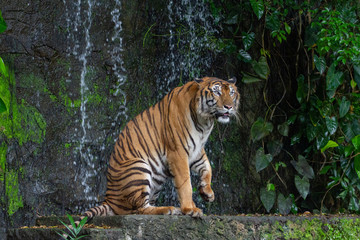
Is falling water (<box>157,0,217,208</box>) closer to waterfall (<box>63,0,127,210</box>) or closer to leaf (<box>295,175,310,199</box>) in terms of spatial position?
waterfall (<box>63,0,127,210</box>)

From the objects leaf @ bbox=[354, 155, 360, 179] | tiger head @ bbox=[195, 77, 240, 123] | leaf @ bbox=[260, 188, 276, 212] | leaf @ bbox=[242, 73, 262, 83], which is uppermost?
leaf @ bbox=[242, 73, 262, 83]

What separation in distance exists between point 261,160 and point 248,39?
1.55m

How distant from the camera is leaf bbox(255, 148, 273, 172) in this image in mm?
6410

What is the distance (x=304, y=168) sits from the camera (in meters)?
6.64

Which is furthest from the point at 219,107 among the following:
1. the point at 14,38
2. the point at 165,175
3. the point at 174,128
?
the point at 14,38

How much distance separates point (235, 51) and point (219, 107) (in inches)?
117

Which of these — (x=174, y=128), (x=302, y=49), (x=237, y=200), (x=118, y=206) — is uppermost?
(x=302, y=49)

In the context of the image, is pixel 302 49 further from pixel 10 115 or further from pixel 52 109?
pixel 10 115

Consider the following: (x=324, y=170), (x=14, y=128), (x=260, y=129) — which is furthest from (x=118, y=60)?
(x=324, y=170)

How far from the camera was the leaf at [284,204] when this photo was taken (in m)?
6.50

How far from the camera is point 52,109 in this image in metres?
6.41

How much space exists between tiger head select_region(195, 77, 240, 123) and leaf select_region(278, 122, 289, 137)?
2.53 m

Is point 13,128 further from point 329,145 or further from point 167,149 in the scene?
point 329,145

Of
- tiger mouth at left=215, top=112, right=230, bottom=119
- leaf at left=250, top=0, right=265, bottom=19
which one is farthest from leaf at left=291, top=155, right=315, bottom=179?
tiger mouth at left=215, top=112, right=230, bottom=119
